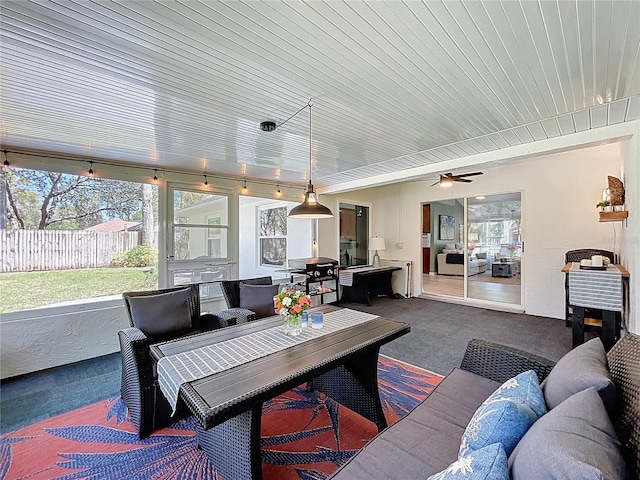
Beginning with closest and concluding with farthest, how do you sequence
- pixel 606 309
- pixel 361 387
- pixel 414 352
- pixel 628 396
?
1. pixel 628 396
2. pixel 361 387
3. pixel 606 309
4. pixel 414 352

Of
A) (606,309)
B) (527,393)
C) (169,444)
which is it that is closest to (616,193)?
(606,309)

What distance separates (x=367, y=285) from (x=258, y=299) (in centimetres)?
339

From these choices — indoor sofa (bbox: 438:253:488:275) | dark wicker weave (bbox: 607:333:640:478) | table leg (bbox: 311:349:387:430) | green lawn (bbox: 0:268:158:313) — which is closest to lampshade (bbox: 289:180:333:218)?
table leg (bbox: 311:349:387:430)

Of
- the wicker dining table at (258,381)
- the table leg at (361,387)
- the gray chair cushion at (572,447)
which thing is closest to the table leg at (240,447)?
the wicker dining table at (258,381)

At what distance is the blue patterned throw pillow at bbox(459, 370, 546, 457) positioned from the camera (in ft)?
3.33

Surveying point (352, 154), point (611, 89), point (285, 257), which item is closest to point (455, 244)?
point (285, 257)

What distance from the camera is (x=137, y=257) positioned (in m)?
4.08

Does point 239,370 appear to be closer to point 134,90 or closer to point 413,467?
point 413,467

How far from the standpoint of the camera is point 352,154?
3.68 meters

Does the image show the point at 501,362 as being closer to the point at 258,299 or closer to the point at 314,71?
the point at 314,71

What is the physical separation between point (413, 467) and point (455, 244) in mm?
10125

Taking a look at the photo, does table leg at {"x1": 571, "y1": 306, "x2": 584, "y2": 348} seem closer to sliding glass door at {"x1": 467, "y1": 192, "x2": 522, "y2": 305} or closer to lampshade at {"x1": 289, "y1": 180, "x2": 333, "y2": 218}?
sliding glass door at {"x1": 467, "y1": 192, "x2": 522, "y2": 305}

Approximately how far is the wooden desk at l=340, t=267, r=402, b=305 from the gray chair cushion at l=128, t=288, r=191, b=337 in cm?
360

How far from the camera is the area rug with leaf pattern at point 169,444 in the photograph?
176 centimetres
